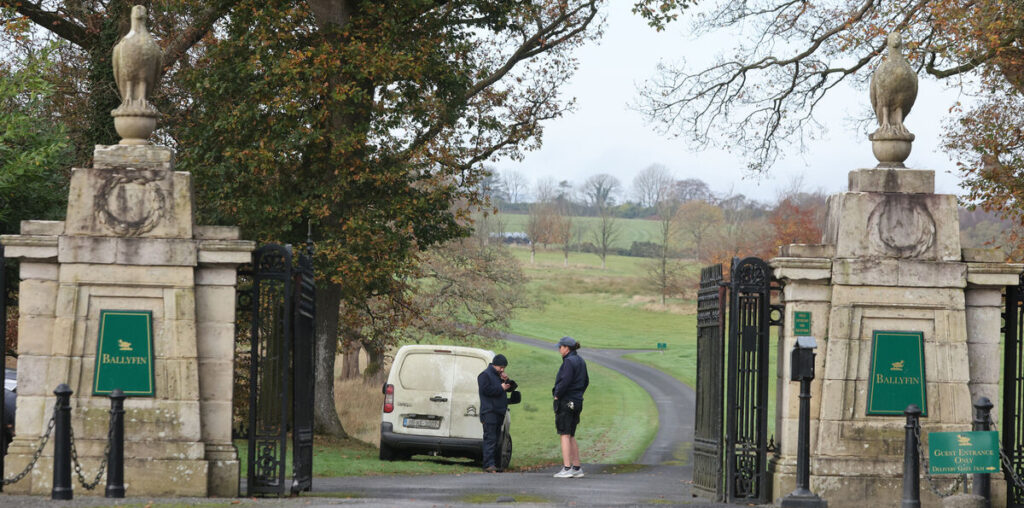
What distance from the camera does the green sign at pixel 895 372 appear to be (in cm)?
1184

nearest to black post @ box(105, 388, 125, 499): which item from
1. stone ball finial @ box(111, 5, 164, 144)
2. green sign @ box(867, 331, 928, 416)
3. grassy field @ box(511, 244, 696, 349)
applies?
stone ball finial @ box(111, 5, 164, 144)

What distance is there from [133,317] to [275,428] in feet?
→ 6.15

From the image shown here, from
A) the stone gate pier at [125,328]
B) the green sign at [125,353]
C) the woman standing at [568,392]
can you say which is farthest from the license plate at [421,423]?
the green sign at [125,353]

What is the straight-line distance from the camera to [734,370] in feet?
39.5

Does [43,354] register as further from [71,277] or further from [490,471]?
[490,471]

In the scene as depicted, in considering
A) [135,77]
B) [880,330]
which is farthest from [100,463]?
[880,330]

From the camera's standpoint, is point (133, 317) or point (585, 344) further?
point (585, 344)

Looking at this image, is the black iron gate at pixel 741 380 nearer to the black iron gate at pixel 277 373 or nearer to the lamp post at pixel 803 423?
the lamp post at pixel 803 423

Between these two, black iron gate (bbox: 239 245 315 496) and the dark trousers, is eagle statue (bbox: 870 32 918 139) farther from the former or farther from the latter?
the dark trousers

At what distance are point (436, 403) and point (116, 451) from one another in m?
8.03

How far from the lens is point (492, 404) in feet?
55.3

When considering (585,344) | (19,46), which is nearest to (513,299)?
(19,46)

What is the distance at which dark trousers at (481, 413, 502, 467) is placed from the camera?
16.9m

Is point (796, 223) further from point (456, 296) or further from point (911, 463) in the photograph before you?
point (911, 463)
